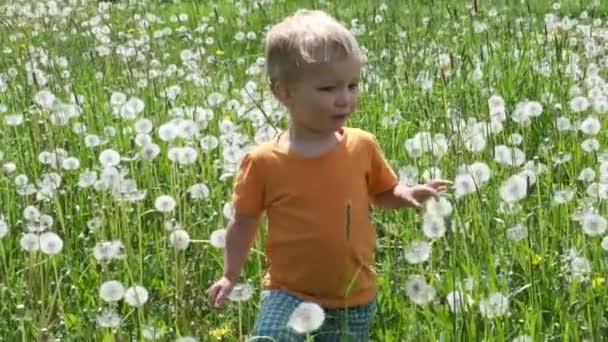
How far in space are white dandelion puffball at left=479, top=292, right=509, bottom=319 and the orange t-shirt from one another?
299mm

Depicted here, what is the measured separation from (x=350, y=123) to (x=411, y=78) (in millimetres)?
596

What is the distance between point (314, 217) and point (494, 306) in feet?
1.47

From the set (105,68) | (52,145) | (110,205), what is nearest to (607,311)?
(110,205)

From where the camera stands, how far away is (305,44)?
269 cm

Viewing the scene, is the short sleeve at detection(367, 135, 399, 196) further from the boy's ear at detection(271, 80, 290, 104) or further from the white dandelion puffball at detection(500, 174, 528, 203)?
the white dandelion puffball at detection(500, 174, 528, 203)

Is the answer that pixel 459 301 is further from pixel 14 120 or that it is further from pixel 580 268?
pixel 14 120

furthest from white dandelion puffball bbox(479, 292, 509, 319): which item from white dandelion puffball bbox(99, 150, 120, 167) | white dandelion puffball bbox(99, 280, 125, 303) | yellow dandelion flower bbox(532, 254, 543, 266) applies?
white dandelion puffball bbox(99, 150, 120, 167)

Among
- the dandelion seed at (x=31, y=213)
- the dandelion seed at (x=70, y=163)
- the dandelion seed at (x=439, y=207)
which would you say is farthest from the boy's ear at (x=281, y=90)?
the dandelion seed at (x=70, y=163)

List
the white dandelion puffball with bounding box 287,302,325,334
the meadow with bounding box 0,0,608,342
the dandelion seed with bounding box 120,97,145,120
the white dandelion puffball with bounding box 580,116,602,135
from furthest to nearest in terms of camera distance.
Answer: the dandelion seed with bounding box 120,97,145,120, the white dandelion puffball with bounding box 580,116,602,135, the meadow with bounding box 0,0,608,342, the white dandelion puffball with bounding box 287,302,325,334

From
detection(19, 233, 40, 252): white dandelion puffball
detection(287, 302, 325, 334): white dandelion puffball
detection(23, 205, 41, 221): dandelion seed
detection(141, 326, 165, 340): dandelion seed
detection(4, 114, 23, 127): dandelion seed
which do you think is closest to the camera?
detection(287, 302, 325, 334): white dandelion puffball

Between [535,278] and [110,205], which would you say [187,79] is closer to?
[110,205]

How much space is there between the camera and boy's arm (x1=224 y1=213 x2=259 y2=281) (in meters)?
2.83

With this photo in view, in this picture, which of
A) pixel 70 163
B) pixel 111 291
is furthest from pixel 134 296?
pixel 70 163

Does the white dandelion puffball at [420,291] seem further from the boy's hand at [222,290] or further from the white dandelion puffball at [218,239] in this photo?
the white dandelion puffball at [218,239]
